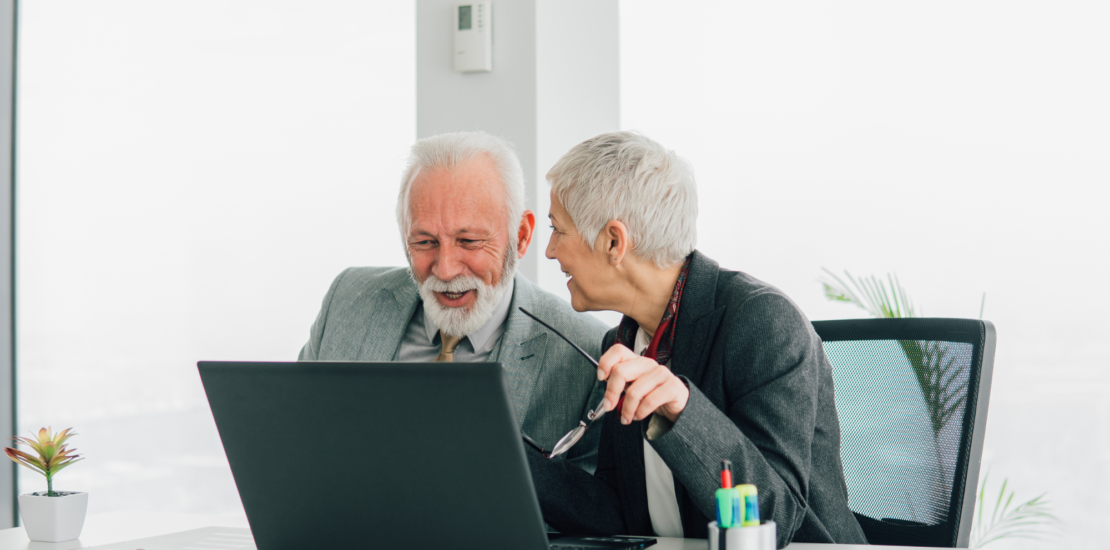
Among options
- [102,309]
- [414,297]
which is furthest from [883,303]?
[102,309]

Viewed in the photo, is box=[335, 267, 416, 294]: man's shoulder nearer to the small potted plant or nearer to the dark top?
the dark top

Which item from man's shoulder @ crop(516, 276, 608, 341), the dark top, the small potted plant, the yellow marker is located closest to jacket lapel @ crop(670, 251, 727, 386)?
the dark top

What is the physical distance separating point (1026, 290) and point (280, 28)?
2.54m

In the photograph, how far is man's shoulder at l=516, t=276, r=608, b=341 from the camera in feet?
5.57

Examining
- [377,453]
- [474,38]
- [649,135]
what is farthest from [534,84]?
[377,453]

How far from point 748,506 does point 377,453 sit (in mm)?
355

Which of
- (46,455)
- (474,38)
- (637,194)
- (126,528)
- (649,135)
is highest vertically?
(474,38)

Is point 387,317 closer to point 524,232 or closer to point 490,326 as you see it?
point 490,326

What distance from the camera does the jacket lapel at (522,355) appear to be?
Answer: 1.61m

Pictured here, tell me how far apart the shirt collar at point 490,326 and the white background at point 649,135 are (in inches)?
45.6

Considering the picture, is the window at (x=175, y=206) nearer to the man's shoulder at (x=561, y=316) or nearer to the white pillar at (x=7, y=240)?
the white pillar at (x=7, y=240)

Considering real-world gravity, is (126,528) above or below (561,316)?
below

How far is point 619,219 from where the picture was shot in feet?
4.48

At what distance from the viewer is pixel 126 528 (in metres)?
1.30
